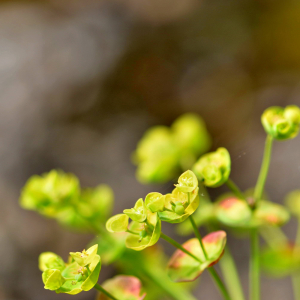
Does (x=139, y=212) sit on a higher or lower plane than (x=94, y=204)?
lower

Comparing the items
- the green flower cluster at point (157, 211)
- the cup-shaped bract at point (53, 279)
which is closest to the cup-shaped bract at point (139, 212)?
the green flower cluster at point (157, 211)

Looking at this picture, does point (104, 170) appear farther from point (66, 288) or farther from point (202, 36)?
point (66, 288)

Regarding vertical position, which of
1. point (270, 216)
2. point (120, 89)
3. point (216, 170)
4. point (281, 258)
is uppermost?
point (120, 89)

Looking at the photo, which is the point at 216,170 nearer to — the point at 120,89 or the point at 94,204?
the point at 94,204

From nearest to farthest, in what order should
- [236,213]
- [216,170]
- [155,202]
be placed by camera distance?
[155,202], [216,170], [236,213]

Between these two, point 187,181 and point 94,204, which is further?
point 94,204

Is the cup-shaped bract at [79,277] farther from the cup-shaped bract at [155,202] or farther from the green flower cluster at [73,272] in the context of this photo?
the cup-shaped bract at [155,202]

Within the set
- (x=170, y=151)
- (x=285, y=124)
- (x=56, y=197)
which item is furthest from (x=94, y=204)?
(x=285, y=124)

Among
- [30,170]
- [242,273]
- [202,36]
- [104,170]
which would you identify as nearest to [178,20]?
[202,36]
